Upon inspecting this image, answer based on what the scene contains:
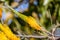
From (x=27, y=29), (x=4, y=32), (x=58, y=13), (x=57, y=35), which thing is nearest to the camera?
(x=4, y=32)

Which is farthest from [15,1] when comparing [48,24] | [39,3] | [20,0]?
[48,24]

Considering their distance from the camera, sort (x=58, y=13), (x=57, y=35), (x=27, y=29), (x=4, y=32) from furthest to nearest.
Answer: (x=58, y=13)
(x=27, y=29)
(x=57, y=35)
(x=4, y=32)

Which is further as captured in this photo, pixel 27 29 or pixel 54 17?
pixel 54 17

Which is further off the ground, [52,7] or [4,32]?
[4,32]

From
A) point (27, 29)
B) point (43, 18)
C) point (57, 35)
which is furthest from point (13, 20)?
point (57, 35)

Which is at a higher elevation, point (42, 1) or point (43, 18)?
point (42, 1)

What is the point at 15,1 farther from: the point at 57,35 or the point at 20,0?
the point at 57,35

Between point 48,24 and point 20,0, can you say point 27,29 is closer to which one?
point 48,24

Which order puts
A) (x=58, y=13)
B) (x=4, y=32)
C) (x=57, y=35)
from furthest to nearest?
(x=58, y=13) → (x=57, y=35) → (x=4, y=32)

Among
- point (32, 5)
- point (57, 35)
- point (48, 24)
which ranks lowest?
point (48, 24)
